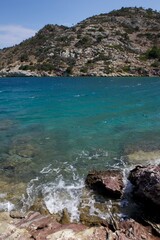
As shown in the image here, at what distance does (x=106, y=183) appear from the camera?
56.9ft

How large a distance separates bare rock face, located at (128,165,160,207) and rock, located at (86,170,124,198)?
46.3 inches

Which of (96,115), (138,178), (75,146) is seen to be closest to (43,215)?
(138,178)

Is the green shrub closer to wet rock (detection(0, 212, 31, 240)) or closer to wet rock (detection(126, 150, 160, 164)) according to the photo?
wet rock (detection(126, 150, 160, 164))

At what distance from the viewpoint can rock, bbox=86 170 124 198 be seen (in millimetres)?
16797

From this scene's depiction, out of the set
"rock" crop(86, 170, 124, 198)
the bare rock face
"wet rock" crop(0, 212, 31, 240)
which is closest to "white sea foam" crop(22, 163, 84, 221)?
"rock" crop(86, 170, 124, 198)

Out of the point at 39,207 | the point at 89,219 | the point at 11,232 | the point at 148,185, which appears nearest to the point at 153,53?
the point at 148,185

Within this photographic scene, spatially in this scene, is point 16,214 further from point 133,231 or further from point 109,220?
point 133,231

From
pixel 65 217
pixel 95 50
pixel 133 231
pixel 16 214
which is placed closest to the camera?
Answer: pixel 133 231

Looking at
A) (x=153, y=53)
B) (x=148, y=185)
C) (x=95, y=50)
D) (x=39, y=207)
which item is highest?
(x=95, y=50)

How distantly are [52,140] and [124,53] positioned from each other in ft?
431

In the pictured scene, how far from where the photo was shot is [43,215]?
48.2ft

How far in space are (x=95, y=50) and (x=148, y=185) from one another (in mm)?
145414

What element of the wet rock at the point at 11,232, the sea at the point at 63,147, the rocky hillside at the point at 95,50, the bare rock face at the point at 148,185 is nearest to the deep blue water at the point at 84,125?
the sea at the point at 63,147

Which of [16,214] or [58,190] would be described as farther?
[58,190]
